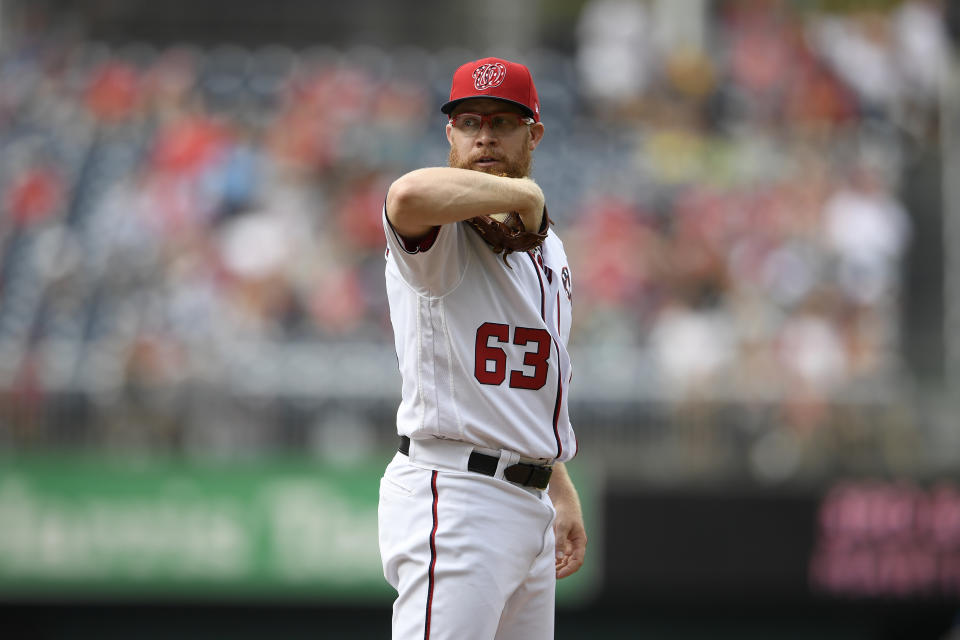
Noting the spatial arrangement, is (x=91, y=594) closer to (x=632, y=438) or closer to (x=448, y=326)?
(x=632, y=438)

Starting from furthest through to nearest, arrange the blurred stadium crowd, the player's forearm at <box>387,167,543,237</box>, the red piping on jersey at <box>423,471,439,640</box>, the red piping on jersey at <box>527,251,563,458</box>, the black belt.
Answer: the blurred stadium crowd, the red piping on jersey at <box>527,251,563,458</box>, the black belt, the red piping on jersey at <box>423,471,439,640</box>, the player's forearm at <box>387,167,543,237</box>

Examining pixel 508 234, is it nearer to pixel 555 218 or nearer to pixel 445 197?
pixel 445 197

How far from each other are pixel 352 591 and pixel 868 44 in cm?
713

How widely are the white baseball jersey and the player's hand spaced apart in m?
0.36

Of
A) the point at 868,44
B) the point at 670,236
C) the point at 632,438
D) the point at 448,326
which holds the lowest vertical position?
the point at 632,438

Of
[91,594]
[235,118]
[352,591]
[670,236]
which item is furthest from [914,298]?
[91,594]

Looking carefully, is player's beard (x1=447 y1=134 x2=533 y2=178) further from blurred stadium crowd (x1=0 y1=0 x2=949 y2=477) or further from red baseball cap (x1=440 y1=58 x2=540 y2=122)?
blurred stadium crowd (x1=0 y1=0 x2=949 y2=477)

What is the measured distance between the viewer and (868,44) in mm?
11773

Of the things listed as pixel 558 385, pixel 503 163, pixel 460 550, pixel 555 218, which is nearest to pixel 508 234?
pixel 503 163

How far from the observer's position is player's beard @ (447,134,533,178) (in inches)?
122

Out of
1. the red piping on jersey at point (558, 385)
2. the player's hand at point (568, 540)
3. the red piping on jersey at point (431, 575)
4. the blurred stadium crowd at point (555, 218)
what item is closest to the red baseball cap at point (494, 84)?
the red piping on jersey at point (558, 385)

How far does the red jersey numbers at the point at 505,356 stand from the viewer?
10.00 feet

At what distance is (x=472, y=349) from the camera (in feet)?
9.97

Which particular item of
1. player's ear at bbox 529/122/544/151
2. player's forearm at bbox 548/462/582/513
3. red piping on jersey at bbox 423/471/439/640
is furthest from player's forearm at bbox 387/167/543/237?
player's forearm at bbox 548/462/582/513
